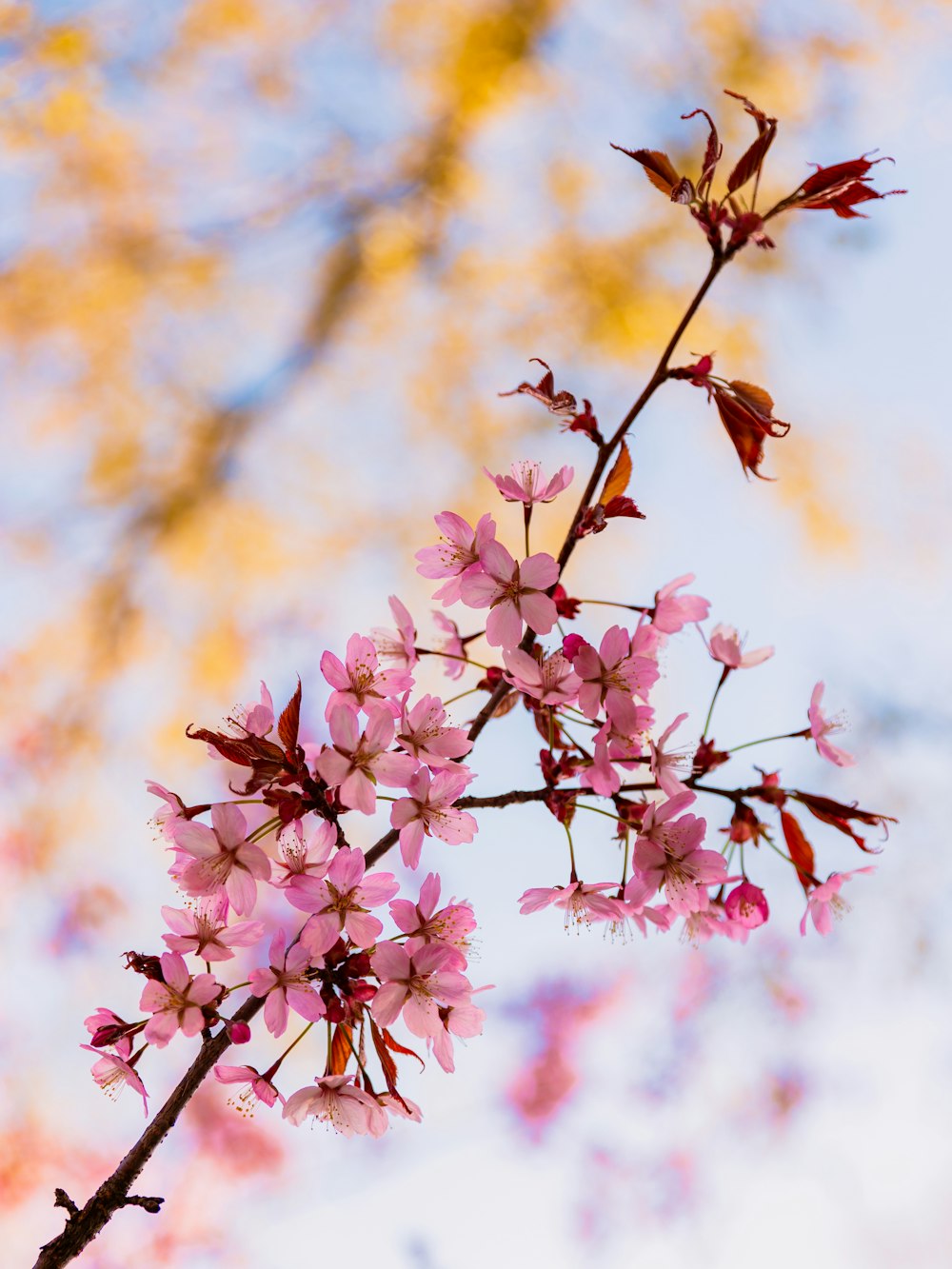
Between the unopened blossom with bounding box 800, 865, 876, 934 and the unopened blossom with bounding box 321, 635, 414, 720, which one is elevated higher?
the unopened blossom with bounding box 800, 865, 876, 934

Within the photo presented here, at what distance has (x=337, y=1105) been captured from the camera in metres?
0.71

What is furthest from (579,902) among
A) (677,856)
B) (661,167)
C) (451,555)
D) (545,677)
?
(661,167)

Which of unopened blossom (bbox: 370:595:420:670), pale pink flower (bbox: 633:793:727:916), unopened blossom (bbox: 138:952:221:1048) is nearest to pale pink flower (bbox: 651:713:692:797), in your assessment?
pale pink flower (bbox: 633:793:727:916)

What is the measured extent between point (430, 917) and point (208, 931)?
0.54 ft

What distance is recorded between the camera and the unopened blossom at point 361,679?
0.73 meters

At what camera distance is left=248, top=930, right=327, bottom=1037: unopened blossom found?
0.67 meters

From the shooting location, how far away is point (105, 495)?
273 centimetres

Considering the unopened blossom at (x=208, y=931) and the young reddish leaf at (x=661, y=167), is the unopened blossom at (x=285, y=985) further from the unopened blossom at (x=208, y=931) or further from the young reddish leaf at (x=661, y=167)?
the young reddish leaf at (x=661, y=167)

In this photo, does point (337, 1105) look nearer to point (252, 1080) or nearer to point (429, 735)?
point (252, 1080)

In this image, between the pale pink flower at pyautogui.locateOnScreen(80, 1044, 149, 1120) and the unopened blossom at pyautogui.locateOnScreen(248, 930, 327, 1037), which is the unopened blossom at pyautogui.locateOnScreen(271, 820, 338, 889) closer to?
the unopened blossom at pyautogui.locateOnScreen(248, 930, 327, 1037)

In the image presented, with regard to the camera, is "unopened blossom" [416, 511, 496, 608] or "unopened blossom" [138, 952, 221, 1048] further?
"unopened blossom" [416, 511, 496, 608]

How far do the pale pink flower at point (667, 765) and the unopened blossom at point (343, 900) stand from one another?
221 millimetres

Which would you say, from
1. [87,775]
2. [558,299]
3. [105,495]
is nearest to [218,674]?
[87,775]

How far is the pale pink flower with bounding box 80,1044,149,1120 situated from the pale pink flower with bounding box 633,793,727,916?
0.42 metres
